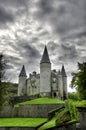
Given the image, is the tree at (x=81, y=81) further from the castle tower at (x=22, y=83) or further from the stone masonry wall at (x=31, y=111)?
the castle tower at (x=22, y=83)

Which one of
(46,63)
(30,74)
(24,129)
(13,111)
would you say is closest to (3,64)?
(13,111)

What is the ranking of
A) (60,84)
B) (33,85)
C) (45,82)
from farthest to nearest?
(33,85) < (60,84) < (45,82)

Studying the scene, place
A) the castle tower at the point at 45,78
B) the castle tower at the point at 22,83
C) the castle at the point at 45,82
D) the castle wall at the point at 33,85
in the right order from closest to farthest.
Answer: the castle tower at the point at 45,78
the castle at the point at 45,82
the castle wall at the point at 33,85
the castle tower at the point at 22,83

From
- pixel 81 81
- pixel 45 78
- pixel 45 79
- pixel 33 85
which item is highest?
pixel 45 78

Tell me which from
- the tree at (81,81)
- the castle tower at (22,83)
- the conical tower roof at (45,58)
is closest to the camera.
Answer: the tree at (81,81)

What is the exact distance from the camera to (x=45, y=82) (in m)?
54.9

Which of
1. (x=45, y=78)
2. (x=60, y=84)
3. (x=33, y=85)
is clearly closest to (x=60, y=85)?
(x=60, y=84)

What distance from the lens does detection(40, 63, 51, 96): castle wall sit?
54.5m

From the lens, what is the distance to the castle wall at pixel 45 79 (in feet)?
Result: 179

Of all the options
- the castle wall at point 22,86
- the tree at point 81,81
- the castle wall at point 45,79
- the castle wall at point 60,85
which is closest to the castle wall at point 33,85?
the castle wall at point 22,86

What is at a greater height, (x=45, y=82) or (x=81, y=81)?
(x=45, y=82)

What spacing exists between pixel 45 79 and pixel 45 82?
92cm

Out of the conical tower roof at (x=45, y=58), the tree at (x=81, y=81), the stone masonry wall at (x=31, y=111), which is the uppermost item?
the conical tower roof at (x=45, y=58)

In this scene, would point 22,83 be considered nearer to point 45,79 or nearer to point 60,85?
→ point 45,79
